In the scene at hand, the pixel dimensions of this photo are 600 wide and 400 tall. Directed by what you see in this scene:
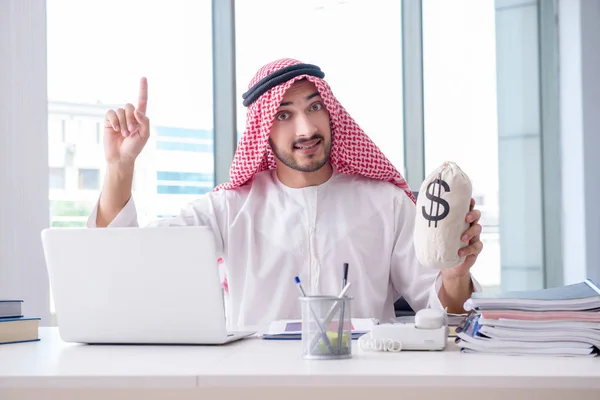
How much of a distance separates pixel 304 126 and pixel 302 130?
0.02m

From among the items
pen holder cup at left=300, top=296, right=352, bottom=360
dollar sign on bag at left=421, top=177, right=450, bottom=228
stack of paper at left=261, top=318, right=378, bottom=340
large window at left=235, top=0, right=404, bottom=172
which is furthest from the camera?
large window at left=235, top=0, right=404, bottom=172

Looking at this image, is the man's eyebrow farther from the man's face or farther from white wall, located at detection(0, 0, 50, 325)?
white wall, located at detection(0, 0, 50, 325)

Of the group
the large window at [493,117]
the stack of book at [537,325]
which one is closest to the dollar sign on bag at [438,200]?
the stack of book at [537,325]

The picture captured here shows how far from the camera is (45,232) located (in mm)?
1505

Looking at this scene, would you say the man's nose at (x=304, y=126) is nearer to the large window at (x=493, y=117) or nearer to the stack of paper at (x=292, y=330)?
the stack of paper at (x=292, y=330)

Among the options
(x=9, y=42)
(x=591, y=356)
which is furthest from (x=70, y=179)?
(x=591, y=356)

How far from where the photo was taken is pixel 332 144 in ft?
7.91

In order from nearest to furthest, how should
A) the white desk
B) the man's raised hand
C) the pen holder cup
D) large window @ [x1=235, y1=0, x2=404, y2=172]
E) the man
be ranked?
1. the white desk
2. the pen holder cup
3. the man's raised hand
4. the man
5. large window @ [x1=235, y1=0, x2=404, y2=172]

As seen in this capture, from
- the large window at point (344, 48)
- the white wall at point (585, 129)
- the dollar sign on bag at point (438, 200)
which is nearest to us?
the dollar sign on bag at point (438, 200)

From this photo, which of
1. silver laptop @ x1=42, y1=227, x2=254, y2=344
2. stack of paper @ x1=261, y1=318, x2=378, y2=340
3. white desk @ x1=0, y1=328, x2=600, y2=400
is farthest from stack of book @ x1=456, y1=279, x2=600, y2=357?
silver laptop @ x1=42, y1=227, x2=254, y2=344

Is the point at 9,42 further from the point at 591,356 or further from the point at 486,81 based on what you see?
the point at 591,356

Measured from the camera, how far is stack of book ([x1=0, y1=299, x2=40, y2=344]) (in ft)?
5.53

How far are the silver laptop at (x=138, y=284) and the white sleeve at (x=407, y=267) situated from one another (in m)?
0.88

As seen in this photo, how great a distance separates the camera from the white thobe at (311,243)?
2.29 meters
